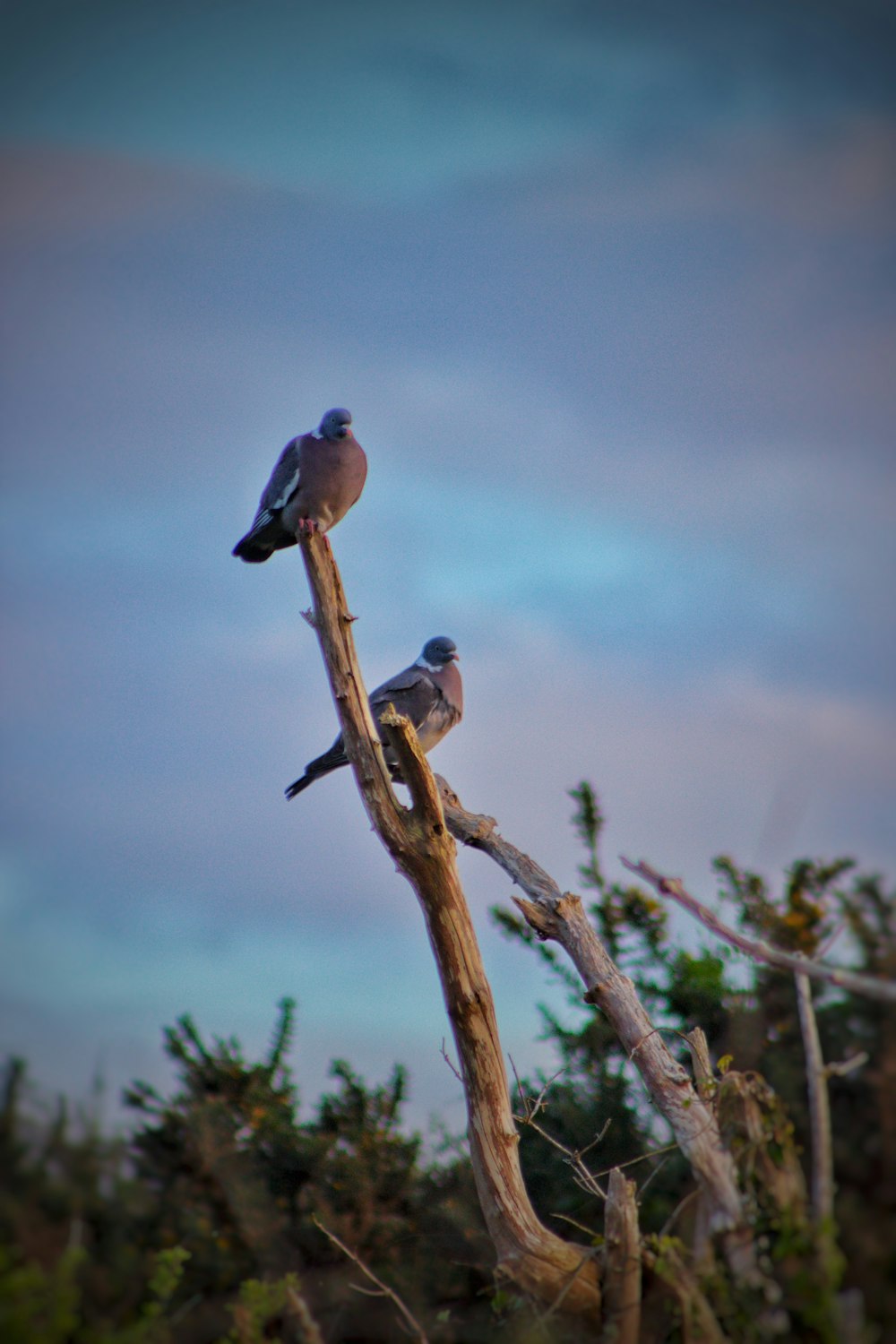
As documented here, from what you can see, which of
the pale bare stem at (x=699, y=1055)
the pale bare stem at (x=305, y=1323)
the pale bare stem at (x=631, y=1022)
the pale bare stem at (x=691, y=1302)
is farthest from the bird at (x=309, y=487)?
the pale bare stem at (x=691, y=1302)

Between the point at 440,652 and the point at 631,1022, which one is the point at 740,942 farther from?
the point at 440,652

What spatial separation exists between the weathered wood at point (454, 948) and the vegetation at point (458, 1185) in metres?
0.13

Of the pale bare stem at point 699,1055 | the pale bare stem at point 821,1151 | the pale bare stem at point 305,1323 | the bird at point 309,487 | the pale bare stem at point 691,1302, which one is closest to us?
the pale bare stem at point 821,1151

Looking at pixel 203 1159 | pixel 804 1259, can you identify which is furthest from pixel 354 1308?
pixel 804 1259

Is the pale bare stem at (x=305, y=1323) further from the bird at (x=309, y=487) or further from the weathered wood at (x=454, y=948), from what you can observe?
the bird at (x=309, y=487)

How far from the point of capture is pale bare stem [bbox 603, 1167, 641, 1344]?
3570 mm

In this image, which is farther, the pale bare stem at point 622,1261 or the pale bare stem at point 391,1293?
the pale bare stem at point 622,1261

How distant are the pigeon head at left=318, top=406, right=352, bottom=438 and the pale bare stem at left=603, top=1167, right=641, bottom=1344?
3791 mm

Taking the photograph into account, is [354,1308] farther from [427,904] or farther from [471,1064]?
[427,904]

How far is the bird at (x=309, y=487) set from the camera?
5727 mm

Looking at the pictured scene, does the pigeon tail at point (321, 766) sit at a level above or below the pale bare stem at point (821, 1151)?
above

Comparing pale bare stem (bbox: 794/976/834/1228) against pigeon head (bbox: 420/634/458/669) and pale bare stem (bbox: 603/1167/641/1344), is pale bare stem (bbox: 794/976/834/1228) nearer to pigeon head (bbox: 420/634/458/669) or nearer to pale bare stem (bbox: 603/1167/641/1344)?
pale bare stem (bbox: 603/1167/641/1344)

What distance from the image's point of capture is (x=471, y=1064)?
13.7 feet

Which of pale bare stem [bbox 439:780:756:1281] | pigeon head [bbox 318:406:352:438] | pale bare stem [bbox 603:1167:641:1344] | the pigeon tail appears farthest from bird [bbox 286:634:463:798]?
pale bare stem [bbox 603:1167:641:1344]
